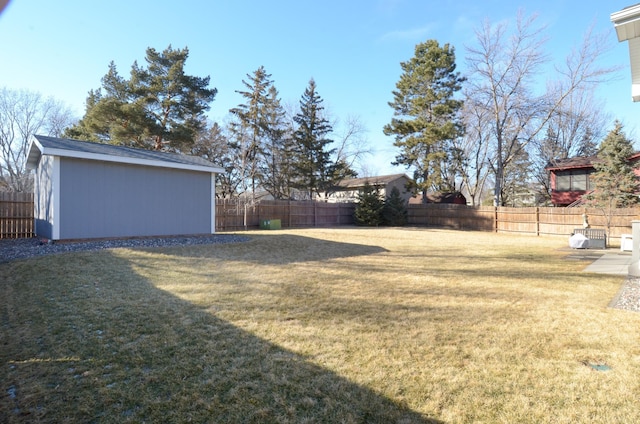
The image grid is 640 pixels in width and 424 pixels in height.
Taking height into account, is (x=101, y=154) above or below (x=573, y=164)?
below

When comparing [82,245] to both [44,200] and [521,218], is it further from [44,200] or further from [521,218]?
[521,218]

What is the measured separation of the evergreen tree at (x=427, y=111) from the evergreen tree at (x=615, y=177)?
816cm

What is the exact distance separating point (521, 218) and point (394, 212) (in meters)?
7.24

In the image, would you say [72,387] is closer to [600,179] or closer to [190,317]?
[190,317]

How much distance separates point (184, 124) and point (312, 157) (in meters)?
8.79

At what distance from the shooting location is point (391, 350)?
274cm

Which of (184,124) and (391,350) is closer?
(391,350)

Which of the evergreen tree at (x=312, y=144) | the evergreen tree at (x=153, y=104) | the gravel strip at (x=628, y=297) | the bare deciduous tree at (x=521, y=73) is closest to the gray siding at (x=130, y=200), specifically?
the evergreen tree at (x=153, y=104)

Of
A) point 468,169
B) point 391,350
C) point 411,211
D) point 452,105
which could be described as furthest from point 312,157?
point 391,350

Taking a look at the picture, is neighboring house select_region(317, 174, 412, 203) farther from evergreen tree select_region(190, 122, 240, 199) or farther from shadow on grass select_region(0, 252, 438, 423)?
shadow on grass select_region(0, 252, 438, 423)

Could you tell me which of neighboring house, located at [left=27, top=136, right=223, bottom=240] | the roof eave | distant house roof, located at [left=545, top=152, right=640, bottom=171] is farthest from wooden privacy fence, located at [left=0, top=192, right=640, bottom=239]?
distant house roof, located at [left=545, top=152, right=640, bottom=171]

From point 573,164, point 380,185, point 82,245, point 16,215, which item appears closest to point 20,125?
point 16,215

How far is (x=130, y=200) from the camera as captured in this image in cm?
941

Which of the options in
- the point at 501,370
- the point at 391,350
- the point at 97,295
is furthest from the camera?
the point at 97,295
